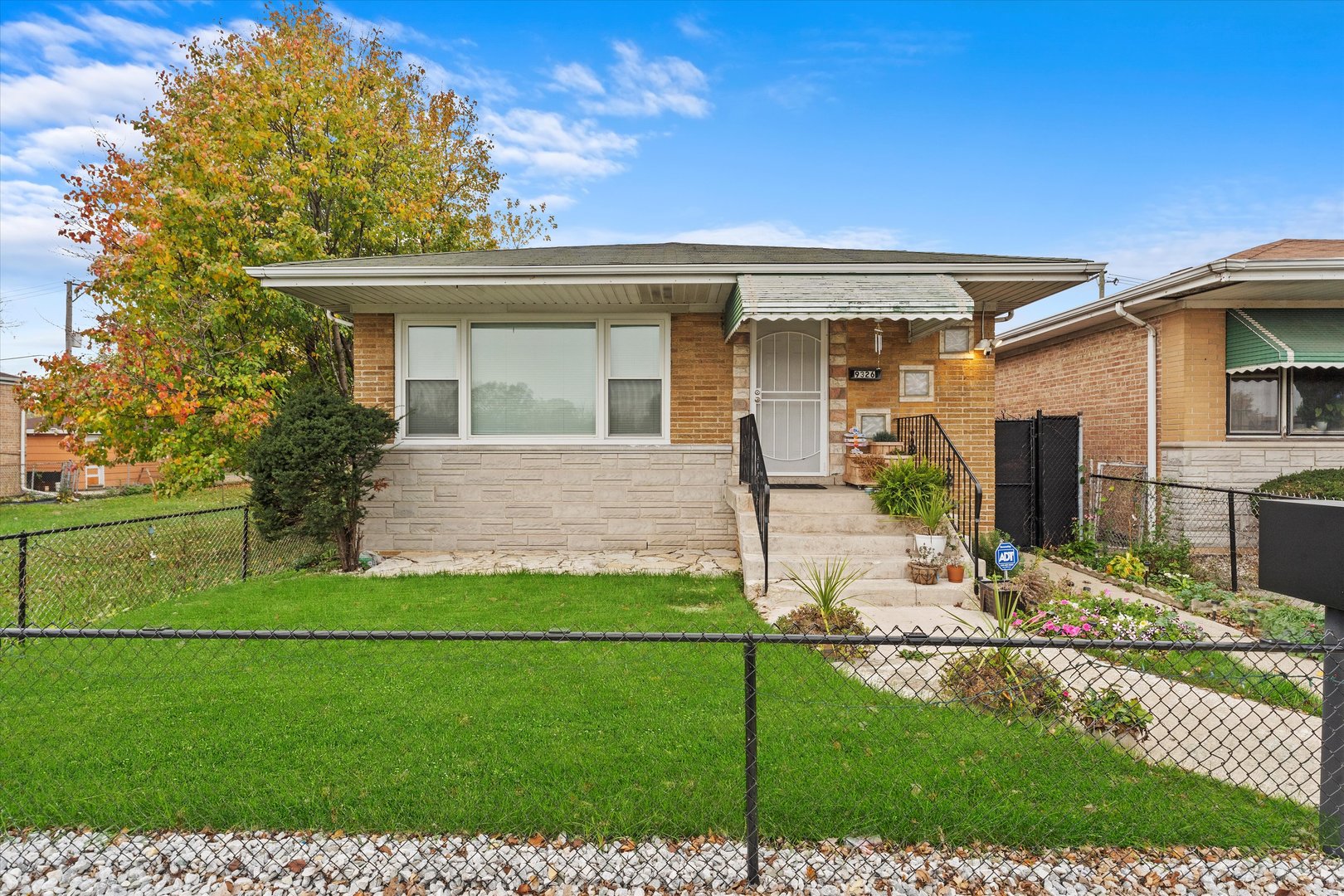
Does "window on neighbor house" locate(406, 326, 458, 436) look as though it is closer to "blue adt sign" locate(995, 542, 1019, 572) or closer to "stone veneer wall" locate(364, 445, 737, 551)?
"stone veneer wall" locate(364, 445, 737, 551)

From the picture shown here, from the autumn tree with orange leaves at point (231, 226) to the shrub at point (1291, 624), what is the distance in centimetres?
1168

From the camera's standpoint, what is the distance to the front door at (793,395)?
28.4ft

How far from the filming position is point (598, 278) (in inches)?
300

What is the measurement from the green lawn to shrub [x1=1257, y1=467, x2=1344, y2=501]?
17.4 m

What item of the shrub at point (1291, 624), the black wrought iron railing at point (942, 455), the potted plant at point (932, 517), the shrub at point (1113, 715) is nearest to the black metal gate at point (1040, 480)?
the black wrought iron railing at point (942, 455)

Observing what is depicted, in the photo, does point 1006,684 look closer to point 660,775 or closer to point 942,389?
point 660,775

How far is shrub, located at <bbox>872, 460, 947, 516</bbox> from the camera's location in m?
6.91

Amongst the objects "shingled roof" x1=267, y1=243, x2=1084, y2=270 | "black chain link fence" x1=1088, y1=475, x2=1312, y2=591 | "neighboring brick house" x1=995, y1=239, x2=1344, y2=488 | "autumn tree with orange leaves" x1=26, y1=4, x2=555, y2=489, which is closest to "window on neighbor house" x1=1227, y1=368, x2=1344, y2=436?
"neighboring brick house" x1=995, y1=239, x2=1344, y2=488

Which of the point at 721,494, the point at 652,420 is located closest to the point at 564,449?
the point at 652,420

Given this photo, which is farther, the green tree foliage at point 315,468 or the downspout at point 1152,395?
the downspout at point 1152,395

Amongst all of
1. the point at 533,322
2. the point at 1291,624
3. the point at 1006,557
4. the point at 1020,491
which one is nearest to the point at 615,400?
the point at 533,322

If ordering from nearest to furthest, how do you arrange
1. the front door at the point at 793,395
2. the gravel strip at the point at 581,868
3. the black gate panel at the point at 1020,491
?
1. the gravel strip at the point at 581,868
2. the front door at the point at 793,395
3. the black gate panel at the point at 1020,491

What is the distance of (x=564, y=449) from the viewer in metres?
8.69

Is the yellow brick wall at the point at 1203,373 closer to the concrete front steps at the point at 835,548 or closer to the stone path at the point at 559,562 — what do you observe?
the concrete front steps at the point at 835,548
